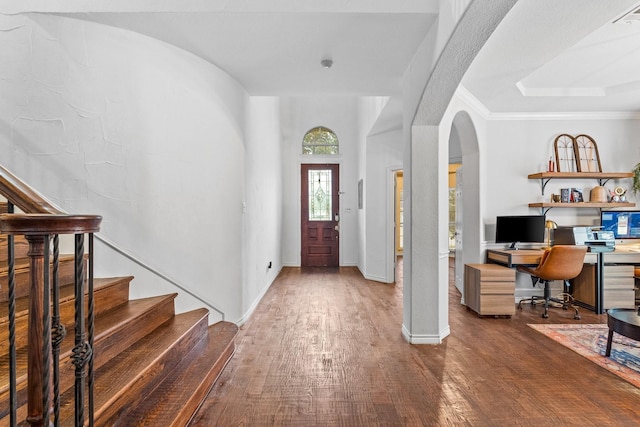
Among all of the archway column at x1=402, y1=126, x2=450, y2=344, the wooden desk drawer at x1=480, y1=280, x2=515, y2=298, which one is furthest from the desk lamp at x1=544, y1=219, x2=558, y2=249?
the archway column at x1=402, y1=126, x2=450, y2=344

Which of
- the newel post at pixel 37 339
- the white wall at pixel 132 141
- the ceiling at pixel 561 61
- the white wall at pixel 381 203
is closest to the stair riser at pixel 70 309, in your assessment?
the white wall at pixel 132 141

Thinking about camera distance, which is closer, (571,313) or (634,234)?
(571,313)

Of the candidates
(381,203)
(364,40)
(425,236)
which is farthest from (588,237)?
(364,40)

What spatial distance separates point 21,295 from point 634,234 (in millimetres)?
6456

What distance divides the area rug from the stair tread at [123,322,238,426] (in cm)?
294

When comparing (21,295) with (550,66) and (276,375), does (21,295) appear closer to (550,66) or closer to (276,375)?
(276,375)

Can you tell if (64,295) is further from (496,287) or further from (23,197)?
(496,287)

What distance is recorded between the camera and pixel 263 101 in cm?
512

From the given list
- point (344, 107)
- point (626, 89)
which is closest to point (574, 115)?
point (626, 89)

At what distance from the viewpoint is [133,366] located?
183 centimetres

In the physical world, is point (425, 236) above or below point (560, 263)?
above

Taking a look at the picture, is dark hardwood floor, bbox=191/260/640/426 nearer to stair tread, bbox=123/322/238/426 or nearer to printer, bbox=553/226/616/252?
stair tread, bbox=123/322/238/426

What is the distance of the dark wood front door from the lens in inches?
294

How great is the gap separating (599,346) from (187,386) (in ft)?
11.4
